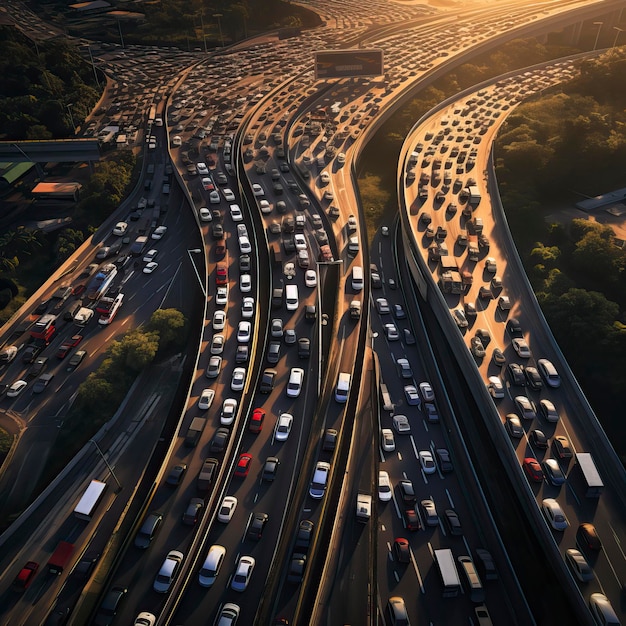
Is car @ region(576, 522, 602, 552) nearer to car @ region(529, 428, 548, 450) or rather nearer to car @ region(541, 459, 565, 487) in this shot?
car @ region(541, 459, 565, 487)

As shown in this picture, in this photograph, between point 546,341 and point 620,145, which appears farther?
point 620,145

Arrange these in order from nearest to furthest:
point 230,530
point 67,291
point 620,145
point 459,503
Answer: point 230,530 → point 459,503 → point 67,291 → point 620,145

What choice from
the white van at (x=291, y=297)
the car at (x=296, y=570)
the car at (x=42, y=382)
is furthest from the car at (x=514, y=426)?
the car at (x=42, y=382)

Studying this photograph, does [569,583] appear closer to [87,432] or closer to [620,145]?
[87,432]

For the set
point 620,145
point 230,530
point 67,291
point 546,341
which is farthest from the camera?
point 620,145

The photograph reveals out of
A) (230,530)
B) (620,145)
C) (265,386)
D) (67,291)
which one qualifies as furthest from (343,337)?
(620,145)

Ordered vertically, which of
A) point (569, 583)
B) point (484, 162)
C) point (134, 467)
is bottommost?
point (134, 467)

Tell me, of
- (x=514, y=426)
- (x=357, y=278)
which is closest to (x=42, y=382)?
(x=357, y=278)
